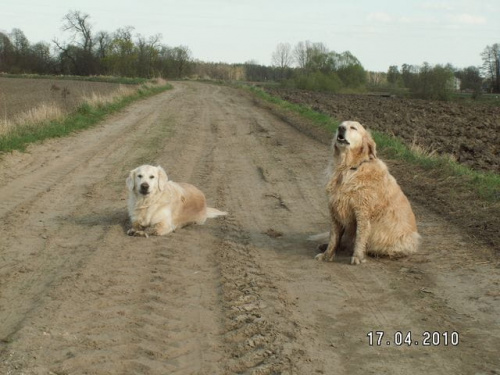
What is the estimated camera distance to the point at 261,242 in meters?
8.09

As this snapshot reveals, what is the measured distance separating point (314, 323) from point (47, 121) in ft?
54.3

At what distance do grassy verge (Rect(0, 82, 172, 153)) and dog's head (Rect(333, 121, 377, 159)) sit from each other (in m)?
9.70

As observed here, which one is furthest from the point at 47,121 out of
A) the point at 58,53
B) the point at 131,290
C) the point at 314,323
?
the point at 58,53

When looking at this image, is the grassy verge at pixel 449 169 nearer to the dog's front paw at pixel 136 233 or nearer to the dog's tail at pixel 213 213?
the dog's tail at pixel 213 213

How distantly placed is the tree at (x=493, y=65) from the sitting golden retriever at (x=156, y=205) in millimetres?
98870

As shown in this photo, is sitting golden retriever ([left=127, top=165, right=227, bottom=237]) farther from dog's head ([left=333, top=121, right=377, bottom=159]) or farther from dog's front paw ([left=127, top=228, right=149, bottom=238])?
dog's head ([left=333, top=121, right=377, bottom=159])

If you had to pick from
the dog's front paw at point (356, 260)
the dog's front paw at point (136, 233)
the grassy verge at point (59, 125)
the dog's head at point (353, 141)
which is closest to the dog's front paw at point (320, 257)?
the dog's front paw at point (356, 260)

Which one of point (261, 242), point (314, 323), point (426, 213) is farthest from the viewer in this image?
point (426, 213)

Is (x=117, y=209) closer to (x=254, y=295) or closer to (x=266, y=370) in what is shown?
(x=254, y=295)

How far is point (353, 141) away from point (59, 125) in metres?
14.4

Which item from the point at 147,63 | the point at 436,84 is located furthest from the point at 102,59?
the point at 436,84

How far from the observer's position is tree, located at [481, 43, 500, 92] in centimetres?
9719

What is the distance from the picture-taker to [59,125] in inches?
765

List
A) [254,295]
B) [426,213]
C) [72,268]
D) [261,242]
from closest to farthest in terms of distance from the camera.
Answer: [254,295] → [72,268] → [261,242] → [426,213]
